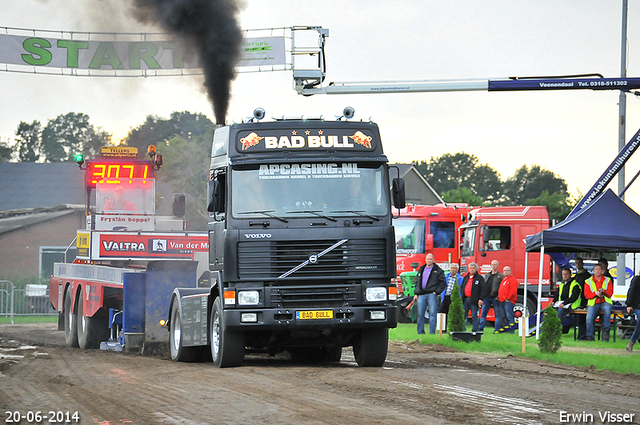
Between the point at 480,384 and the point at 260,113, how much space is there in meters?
5.05

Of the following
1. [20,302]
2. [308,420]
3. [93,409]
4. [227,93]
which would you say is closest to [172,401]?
[93,409]

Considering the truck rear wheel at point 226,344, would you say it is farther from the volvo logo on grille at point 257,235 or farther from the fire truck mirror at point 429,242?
the fire truck mirror at point 429,242

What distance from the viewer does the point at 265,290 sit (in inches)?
485

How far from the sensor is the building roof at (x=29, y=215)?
46688mm

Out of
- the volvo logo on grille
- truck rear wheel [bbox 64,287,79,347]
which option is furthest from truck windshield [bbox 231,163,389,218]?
truck rear wheel [bbox 64,287,79,347]

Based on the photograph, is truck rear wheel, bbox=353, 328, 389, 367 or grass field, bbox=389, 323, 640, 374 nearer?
truck rear wheel, bbox=353, 328, 389, 367

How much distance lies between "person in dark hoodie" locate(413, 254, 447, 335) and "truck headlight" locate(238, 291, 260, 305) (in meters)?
8.79

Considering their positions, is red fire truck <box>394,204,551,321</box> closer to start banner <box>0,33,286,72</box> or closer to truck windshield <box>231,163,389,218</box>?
start banner <box>0,33,286,72</box>

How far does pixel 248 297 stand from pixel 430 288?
893 centimetres

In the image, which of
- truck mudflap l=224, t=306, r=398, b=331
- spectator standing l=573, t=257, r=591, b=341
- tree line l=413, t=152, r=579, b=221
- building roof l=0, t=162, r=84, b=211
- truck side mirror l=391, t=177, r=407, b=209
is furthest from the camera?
tree line l=413, t=152, r=579, b=221

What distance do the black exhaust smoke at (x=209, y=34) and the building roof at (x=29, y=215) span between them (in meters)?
26.9

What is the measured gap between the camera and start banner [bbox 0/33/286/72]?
29.5 m

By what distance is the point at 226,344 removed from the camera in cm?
1282

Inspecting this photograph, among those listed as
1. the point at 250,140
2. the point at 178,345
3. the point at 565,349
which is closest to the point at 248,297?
the point at 250,140
